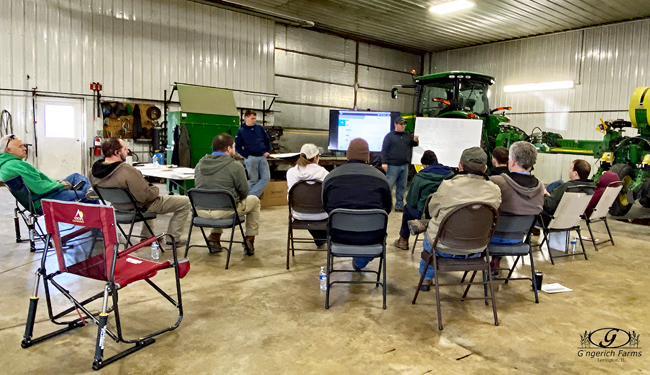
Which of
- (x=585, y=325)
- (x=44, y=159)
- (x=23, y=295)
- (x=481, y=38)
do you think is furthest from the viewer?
(x=481, y=38)

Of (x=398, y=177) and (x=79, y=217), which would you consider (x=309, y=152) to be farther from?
(x=398, y=177)

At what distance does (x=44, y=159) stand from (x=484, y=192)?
9.59 m

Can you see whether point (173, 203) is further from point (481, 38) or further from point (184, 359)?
point (481, 38)

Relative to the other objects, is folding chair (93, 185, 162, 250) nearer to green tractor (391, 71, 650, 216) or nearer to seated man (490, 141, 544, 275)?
seated man (490, 141, 544, 275)

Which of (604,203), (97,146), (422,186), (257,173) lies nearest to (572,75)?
(604,203)

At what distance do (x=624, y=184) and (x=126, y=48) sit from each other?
10142 mm

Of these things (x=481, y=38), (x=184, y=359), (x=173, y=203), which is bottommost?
(x=184, y=359)

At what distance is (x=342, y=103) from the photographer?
1392cm

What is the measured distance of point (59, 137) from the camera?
374 inches

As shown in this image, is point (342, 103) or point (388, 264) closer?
point (388, 264)

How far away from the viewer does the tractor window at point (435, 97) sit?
8703mm

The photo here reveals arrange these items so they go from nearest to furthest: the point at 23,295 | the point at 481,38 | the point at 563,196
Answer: the point at 23,295 < the point at 563,196 < the point at 481,38

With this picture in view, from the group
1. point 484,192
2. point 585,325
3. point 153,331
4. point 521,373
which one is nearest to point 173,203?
point 153,331

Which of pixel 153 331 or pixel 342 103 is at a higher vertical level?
pixel 342 103
